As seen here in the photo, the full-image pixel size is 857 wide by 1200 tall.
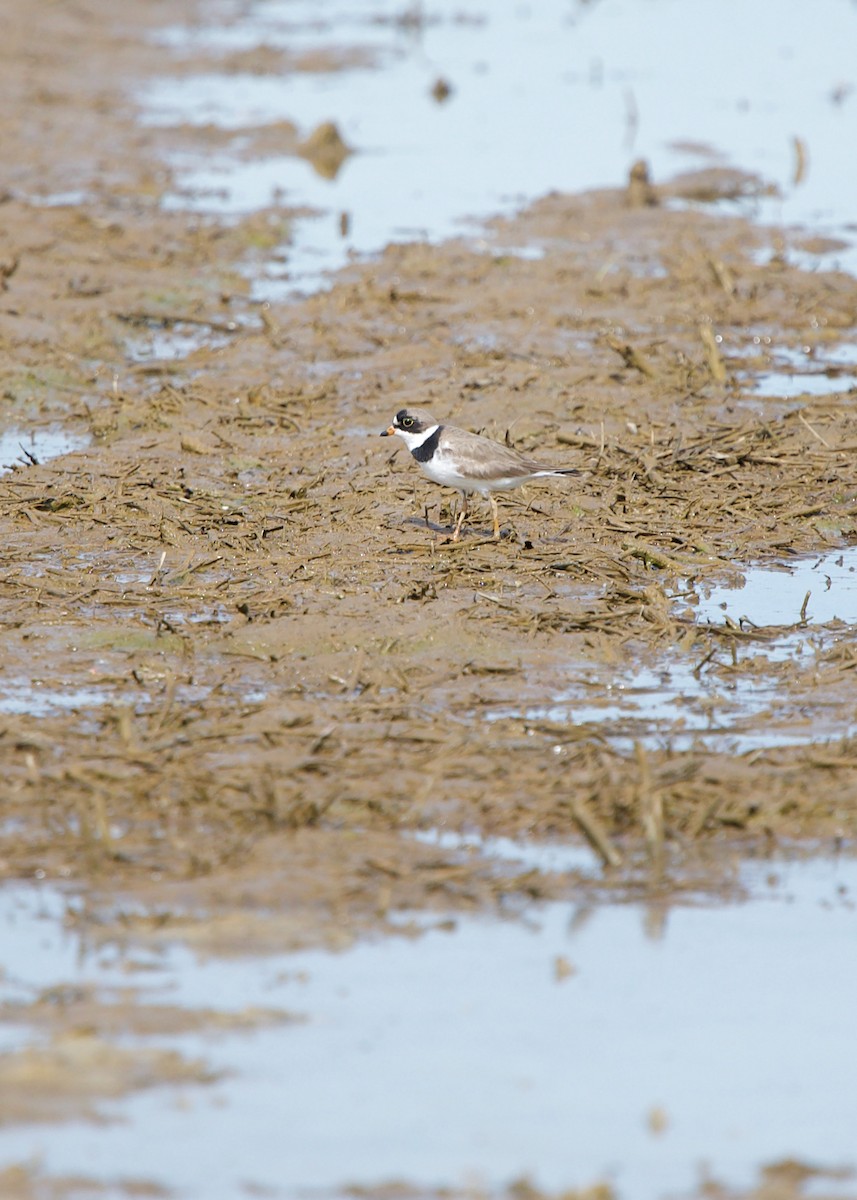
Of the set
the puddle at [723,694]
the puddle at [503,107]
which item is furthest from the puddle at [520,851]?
the puddle at [503,107]

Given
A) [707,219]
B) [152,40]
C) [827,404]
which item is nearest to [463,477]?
[827,404]

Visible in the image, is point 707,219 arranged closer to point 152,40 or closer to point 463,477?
point 463,477

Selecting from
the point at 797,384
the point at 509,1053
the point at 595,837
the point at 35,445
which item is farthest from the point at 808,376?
the point at 509,1053

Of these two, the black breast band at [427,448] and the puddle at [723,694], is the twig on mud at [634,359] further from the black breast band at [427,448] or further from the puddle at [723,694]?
the puddle at [723,694]

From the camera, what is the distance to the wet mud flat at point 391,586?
6.21 m

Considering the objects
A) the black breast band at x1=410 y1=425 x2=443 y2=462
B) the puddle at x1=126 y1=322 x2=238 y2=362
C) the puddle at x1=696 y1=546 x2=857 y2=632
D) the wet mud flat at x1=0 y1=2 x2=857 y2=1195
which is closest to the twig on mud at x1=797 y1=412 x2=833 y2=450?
the wet mud flat at x1=0 y1=2 x2=857 y2=1195

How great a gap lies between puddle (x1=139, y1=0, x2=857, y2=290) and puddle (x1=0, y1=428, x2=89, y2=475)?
13.7ft

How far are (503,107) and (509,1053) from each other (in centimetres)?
2345

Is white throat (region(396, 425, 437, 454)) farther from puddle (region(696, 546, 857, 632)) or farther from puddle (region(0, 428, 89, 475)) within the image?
puddle (region(0, 428, 89, 475))

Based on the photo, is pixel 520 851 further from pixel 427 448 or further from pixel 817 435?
pixel 817 435

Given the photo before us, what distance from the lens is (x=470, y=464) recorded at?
9.46 meters

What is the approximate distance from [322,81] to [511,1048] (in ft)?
86.5

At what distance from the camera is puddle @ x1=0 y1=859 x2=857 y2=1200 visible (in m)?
4.60

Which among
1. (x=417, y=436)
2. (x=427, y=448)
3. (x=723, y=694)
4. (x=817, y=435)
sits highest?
(x=817, y=435)
